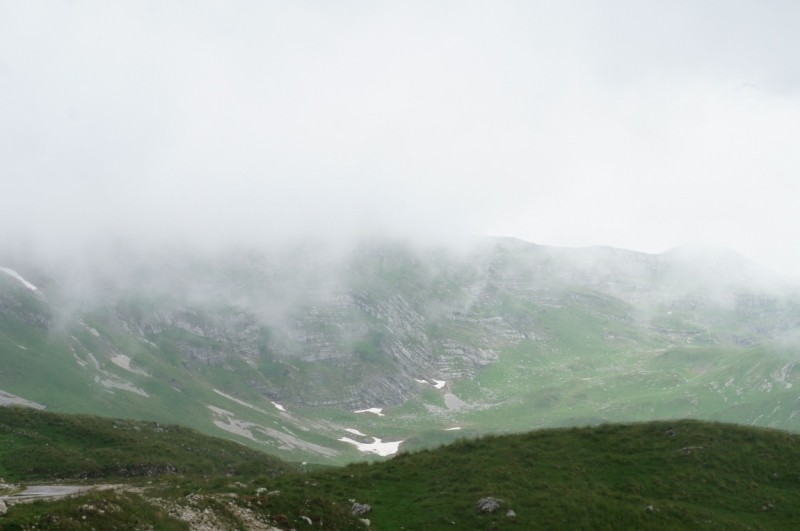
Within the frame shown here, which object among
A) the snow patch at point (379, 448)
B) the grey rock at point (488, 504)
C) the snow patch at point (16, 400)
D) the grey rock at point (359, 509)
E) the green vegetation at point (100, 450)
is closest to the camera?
the grey rock at point (488, 504)

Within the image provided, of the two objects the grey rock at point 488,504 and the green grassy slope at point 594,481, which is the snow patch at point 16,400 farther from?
the grey rock at point 488,504

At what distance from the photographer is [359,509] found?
3212cm

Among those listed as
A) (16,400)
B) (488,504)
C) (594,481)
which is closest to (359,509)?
(488,504)

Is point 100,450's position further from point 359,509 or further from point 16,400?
point 16,400

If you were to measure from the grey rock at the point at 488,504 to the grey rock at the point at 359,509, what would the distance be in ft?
23.6

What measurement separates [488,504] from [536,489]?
4.13 metres

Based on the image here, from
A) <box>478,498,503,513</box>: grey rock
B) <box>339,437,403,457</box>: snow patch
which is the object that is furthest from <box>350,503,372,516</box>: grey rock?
<box>339,437,403,457</box>: snow patch

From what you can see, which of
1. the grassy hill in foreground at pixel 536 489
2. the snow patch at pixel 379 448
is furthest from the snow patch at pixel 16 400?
the grassy hill in foreground at pixel 536 489

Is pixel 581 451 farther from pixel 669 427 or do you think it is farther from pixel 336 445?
pixel 336 445

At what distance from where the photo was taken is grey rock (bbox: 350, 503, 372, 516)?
31.8m

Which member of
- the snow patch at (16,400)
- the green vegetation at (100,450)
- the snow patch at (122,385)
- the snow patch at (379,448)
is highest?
the snow patch at (122,385)

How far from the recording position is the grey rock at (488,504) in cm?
3156

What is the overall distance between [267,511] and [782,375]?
755ft

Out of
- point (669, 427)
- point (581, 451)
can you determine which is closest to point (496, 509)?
point (581, 451)
